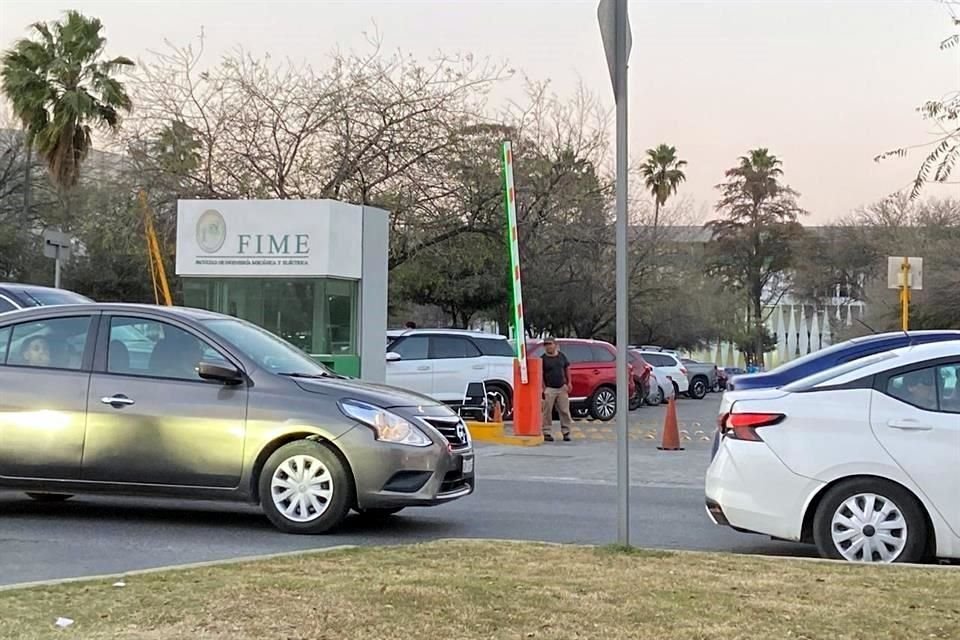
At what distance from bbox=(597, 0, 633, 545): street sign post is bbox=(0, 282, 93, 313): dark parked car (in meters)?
8.18

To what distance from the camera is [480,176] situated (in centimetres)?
2712

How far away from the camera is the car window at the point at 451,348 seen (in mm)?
22750

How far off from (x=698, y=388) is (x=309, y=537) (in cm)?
3369

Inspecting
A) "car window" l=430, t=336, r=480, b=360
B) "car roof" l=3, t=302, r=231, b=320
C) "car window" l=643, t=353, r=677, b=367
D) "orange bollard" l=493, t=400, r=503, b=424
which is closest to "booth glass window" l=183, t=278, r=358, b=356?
"orange bollard" l=493, t=400, r=503, b=424

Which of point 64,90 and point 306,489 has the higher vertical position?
point 64,90

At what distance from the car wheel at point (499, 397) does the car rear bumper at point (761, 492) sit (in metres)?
14.7

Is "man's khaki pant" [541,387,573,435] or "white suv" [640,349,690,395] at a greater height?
"white suv" [640,349,690,395]

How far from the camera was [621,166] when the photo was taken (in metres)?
7.24

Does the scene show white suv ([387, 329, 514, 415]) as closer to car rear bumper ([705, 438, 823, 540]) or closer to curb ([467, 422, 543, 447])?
curb ([467, 422, 543, 447])

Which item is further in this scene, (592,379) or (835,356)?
(592,379)

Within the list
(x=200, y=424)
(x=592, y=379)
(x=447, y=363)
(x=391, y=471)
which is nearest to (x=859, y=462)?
(x=391, y=471)

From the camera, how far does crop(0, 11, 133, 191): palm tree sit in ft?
115

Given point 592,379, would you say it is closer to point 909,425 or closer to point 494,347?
point 494,347

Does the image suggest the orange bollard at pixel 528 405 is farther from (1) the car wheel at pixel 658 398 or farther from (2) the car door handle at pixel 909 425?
(1) the car wheel at pixel 658 398
